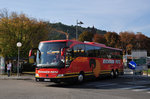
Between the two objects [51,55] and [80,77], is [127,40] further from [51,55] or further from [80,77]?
[51,55]

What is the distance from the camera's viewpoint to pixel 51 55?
14.4 m

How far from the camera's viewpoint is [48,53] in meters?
14.6

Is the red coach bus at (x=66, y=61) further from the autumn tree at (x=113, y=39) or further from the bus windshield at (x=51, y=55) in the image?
the autumn tree at (x=113, y=39)

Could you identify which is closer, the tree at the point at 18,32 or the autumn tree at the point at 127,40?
the tree at the point at 18,32

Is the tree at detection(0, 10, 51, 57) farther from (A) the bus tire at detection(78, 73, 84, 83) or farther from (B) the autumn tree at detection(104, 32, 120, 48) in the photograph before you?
(B) the autumn tree at detection(104, 32, 120, 48)

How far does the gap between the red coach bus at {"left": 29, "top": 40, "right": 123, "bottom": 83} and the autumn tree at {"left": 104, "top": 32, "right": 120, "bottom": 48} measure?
2263 inches

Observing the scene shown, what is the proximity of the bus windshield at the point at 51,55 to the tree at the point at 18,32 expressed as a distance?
37.3 feet

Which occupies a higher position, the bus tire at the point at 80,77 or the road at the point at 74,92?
the bus tire at the point at 80,77

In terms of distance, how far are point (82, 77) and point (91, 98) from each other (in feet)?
24.1

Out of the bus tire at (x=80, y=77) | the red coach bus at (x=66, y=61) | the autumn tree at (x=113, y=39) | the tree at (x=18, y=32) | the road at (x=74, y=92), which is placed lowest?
the road at (x=74, y=92)

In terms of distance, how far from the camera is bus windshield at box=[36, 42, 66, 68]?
14.3 m

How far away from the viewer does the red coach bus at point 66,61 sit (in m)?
14.2

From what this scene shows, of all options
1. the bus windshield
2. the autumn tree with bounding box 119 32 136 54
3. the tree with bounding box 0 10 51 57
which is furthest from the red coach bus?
the autumn tree with bounding box 119 32 136 54

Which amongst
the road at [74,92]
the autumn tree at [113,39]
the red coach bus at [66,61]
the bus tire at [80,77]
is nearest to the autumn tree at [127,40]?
the autumn tree at [113,39]
